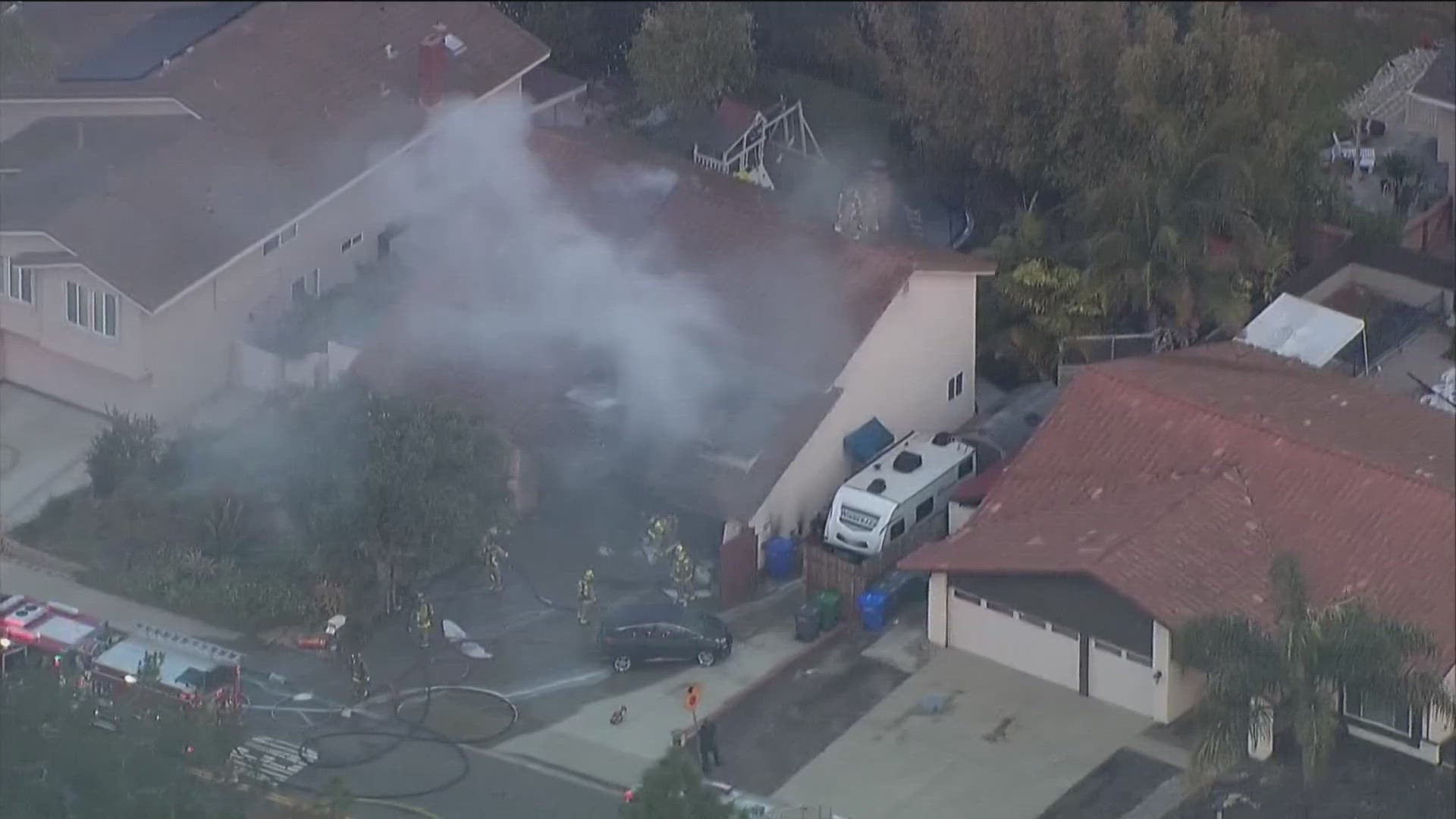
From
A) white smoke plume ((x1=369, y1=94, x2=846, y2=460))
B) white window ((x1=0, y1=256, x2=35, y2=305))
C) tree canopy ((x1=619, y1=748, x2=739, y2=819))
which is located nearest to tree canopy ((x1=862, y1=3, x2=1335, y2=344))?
white smoke plume ((x1=369, y1=94, x2=846, y2=460))

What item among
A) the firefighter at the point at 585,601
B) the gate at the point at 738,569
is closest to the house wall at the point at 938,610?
the gate at the point at 738,569

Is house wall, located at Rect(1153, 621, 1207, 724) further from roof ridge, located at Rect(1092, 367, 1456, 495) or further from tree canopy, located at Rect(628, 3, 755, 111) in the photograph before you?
tree canopy, located at Rect(628, 3, 755, 111)

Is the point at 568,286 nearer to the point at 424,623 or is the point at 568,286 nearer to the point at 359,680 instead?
the point at 424,623

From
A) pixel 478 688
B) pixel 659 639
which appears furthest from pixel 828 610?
pixel 478 688

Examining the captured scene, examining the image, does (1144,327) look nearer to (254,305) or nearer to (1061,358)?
(1061,358)

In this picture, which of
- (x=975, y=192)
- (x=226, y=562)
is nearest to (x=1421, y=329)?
(x=975, y=192)

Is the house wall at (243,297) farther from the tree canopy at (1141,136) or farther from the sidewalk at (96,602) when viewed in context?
the tree canopy at (1141,136)
